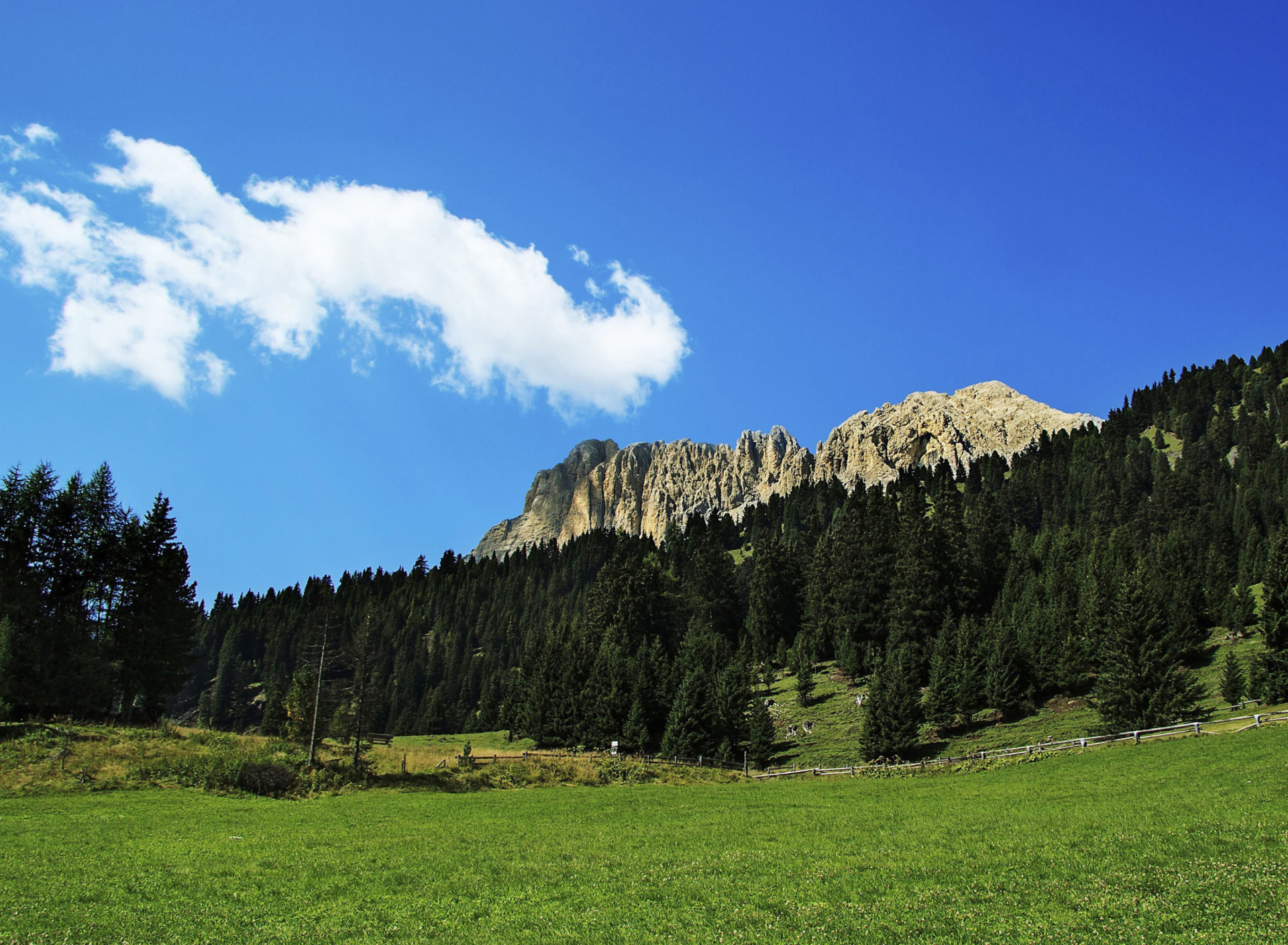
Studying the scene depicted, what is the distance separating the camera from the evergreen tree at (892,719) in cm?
5797

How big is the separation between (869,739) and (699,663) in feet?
65.0

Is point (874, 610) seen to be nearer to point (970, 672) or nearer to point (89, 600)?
point (970, 672)

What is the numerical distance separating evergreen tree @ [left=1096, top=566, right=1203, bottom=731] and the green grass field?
16582 mm

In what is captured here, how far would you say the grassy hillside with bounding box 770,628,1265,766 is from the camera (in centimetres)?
5700

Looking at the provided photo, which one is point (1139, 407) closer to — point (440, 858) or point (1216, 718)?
point (1216, 718)

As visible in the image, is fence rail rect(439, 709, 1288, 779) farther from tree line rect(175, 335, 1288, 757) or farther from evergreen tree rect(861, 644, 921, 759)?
tree line rect(175, 335, 1288, 757)

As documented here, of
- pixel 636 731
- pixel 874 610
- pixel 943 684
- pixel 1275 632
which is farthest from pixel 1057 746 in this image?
pixel 874 610

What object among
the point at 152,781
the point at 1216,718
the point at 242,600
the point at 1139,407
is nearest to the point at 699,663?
the point at 1216,718

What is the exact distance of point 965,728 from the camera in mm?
64125

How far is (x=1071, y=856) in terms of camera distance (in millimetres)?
19281

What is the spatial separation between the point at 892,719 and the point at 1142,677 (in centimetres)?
1727

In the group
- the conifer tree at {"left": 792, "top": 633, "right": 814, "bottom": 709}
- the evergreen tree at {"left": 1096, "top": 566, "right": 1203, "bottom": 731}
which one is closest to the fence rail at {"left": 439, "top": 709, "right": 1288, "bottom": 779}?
the evergreen tree at {"left": 1096, "top": 566, "right": 1203, "bottom": 731}

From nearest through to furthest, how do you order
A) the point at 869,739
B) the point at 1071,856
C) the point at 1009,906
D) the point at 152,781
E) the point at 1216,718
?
the point at 1009,906 → the point at 1071,856 → the point at 152,781 → the point at 1216,718 → the point at 869,739

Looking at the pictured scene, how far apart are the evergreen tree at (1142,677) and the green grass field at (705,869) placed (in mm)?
16582
